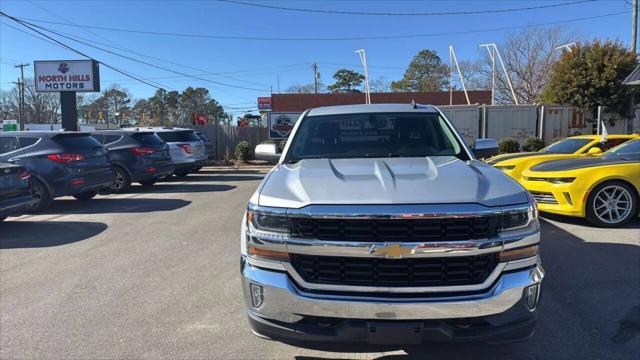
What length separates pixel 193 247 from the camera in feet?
21.2

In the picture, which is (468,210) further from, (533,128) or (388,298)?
(533,128)

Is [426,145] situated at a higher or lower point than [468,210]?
higher

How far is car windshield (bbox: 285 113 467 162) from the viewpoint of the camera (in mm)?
4074

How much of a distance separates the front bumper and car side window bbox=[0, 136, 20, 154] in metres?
9.16

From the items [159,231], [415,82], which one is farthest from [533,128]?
[415,82]

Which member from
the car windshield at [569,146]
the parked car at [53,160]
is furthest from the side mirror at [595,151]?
the parked car at [53,160]

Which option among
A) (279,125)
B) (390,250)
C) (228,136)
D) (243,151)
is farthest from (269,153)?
(228,136)

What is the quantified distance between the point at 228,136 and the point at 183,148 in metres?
9.29

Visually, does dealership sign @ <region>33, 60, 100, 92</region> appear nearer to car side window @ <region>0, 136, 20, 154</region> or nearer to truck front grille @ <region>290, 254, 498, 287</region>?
car side window @ <region>0, 136, 20, 154</region>

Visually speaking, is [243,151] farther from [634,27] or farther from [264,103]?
[264,103]

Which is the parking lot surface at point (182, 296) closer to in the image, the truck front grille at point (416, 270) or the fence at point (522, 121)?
the truck front grille at point (416, 270)

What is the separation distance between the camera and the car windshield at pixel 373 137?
4.07 metres

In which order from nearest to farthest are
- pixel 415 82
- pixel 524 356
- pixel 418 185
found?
pixel 418 185, pixel 524 356, pixel 415 82

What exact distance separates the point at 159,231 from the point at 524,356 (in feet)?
19.4
